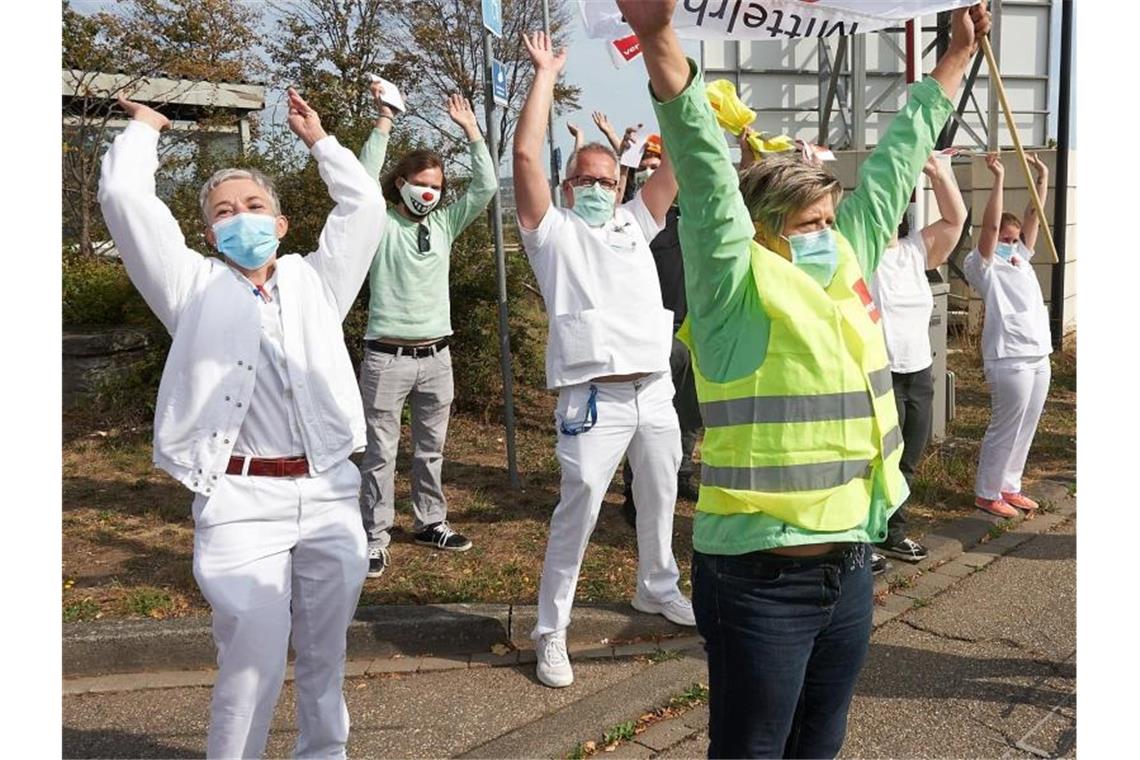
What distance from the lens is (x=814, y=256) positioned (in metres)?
2.30

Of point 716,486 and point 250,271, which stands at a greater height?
point 250,271

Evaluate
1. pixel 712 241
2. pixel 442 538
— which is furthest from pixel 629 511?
pixel 712 241

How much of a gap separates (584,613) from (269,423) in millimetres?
1996

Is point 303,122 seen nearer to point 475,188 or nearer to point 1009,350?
point 475,188

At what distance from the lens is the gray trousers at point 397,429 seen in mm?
5012

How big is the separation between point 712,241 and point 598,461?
1.86m

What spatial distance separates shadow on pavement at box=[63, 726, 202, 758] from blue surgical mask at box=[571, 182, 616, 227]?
2.49 m

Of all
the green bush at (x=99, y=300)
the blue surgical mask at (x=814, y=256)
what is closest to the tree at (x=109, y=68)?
the green bush at (x=99, y=300)

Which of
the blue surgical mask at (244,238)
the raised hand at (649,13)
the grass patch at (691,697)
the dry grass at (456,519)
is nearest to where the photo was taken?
the raised hand at (649,13)

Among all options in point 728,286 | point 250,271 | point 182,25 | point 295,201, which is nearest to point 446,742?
point 250,271

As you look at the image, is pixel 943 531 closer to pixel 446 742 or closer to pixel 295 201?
pixel 446 742

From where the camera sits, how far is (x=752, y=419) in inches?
83.6

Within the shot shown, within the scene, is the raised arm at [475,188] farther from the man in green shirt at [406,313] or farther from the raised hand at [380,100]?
the raised hand at [380,100]

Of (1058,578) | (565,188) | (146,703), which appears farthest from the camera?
(1058,578)
